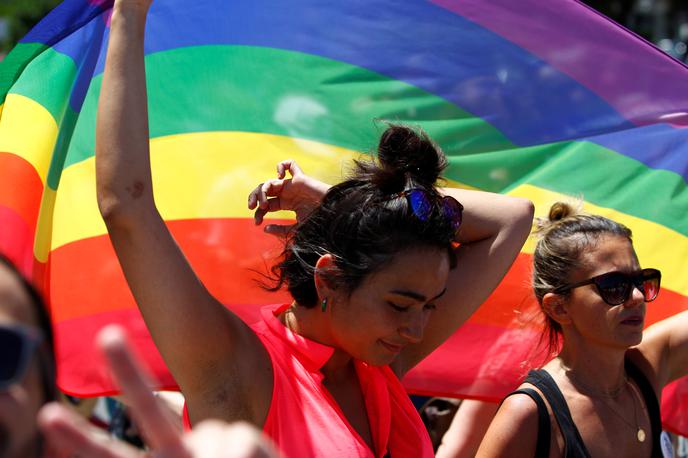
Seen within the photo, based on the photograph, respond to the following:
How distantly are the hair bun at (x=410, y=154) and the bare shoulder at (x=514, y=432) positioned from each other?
0.61m

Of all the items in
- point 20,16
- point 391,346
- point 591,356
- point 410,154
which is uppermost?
point 410,154

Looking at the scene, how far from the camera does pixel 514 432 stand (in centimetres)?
234

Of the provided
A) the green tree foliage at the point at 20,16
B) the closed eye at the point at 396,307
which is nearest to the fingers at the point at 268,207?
the closed eye at the point at 396,307

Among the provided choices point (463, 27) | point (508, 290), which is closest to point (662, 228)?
point (508, 290)

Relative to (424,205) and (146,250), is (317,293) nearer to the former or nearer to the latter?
(424,205)

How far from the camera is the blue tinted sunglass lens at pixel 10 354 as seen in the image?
0.96 m

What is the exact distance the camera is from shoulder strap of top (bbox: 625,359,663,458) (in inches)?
101

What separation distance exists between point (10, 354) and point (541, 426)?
165 centimetres

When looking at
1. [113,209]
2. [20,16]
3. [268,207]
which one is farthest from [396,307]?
[20,16]

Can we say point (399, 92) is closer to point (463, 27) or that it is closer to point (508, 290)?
point (463, 27)

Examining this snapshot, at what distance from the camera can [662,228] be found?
10.2 ft

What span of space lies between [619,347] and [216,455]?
1.89m

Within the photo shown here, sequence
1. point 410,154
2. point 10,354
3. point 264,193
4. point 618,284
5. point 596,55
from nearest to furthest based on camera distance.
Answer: point 10,354
point 410,154
point 264,193
point 618,284
point 596,55

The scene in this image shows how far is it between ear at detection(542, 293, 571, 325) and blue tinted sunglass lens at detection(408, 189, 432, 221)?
71cm
